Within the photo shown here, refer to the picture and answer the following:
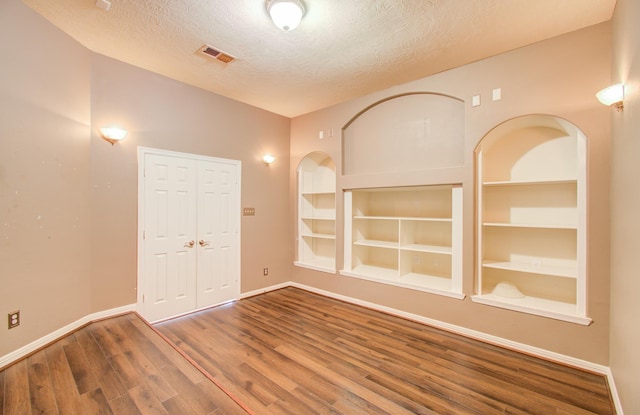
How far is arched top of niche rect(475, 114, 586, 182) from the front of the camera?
9.55ft

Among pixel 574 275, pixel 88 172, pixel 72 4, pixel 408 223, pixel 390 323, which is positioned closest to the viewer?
pixel 72 4

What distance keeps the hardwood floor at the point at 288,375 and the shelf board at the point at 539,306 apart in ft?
1.46

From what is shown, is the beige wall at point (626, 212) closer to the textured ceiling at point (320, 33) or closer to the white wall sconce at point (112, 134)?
the textured ceiling at point (320, 33)

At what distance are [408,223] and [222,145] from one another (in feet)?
10.1

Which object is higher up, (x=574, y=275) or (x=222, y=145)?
(x=222, y=145)

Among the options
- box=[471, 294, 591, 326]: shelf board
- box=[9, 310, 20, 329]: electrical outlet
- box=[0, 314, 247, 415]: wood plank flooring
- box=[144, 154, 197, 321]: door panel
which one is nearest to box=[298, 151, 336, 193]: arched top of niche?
box=[144, 154, 197, 321]: door panel

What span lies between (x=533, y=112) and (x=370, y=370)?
2.99 meters

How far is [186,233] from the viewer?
3834 millimetres

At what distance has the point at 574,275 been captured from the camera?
2.67 m

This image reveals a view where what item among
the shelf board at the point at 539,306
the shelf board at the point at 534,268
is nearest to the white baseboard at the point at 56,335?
the shelf board at the point at 539,306

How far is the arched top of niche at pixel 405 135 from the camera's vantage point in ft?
11.4

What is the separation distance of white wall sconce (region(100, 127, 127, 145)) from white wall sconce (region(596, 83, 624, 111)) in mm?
4552

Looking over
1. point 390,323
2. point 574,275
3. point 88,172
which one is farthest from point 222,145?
point 574,275

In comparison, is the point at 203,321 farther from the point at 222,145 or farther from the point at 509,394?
the point at 509,394
